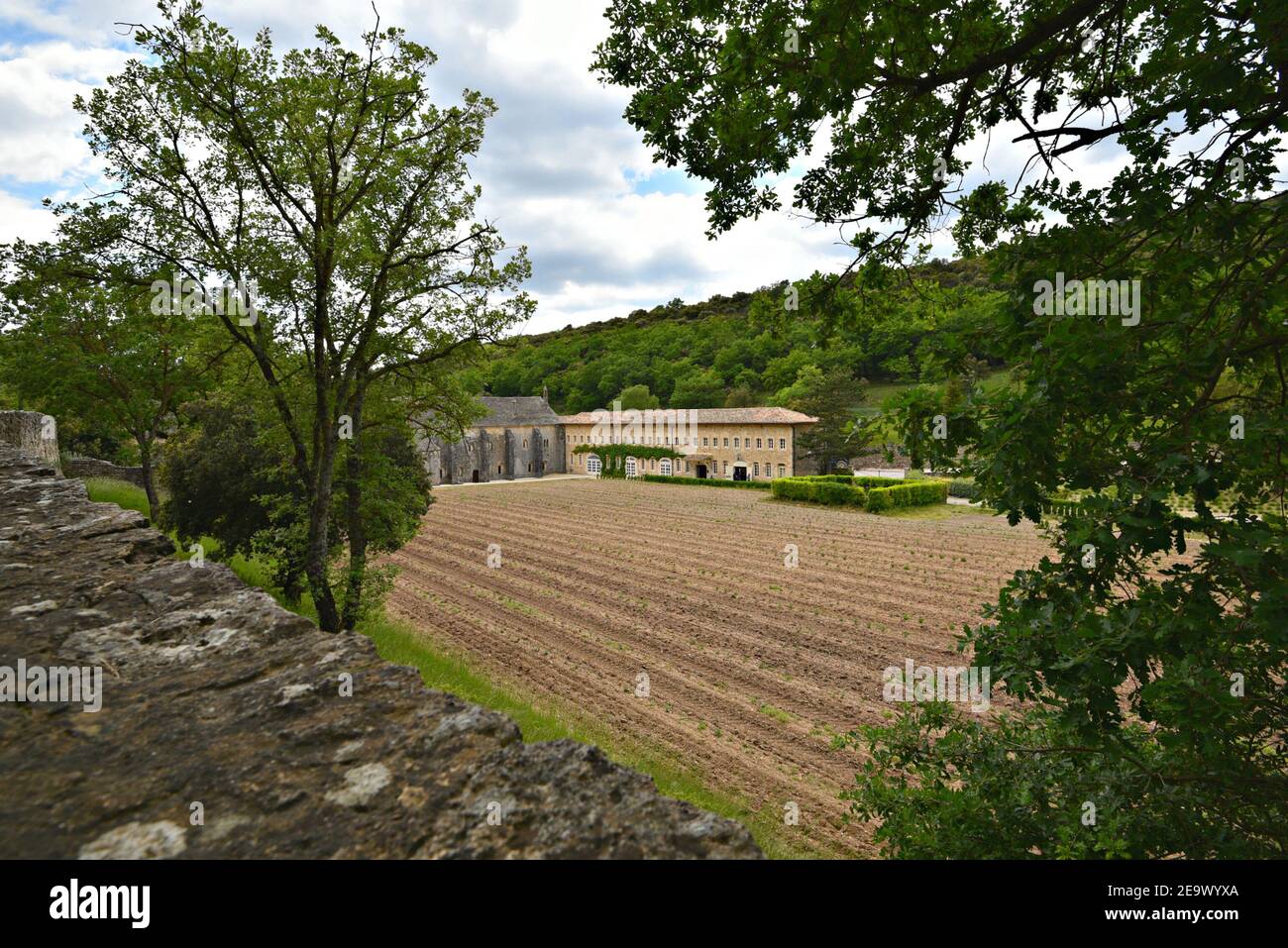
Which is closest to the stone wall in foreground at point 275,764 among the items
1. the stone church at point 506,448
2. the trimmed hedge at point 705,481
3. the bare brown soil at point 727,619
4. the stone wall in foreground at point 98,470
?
the bare brown soil at point 727,619

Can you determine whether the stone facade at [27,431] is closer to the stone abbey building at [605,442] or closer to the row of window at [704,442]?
the stone abbey building at [605,442]

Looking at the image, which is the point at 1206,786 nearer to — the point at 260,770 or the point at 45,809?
the point at 260,770

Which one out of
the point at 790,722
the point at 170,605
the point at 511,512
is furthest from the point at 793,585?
the point at 511,512

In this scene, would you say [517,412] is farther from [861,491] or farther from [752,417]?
[861,491]

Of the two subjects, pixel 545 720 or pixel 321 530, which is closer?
pixel 545 720

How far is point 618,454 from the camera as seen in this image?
6400 cm

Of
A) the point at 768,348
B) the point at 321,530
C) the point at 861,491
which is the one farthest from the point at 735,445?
the point at 321,530

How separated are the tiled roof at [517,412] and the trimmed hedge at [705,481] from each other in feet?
48.2

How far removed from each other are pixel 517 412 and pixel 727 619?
55.1m

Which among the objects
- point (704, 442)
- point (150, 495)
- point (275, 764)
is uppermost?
point (704, 442)

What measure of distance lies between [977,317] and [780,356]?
87.2m

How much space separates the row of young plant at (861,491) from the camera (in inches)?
1486

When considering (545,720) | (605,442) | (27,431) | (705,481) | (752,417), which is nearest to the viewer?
(27,431)

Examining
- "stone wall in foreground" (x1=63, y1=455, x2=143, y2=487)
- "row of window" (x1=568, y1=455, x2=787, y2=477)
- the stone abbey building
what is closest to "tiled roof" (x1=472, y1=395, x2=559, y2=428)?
the stone abbey building
